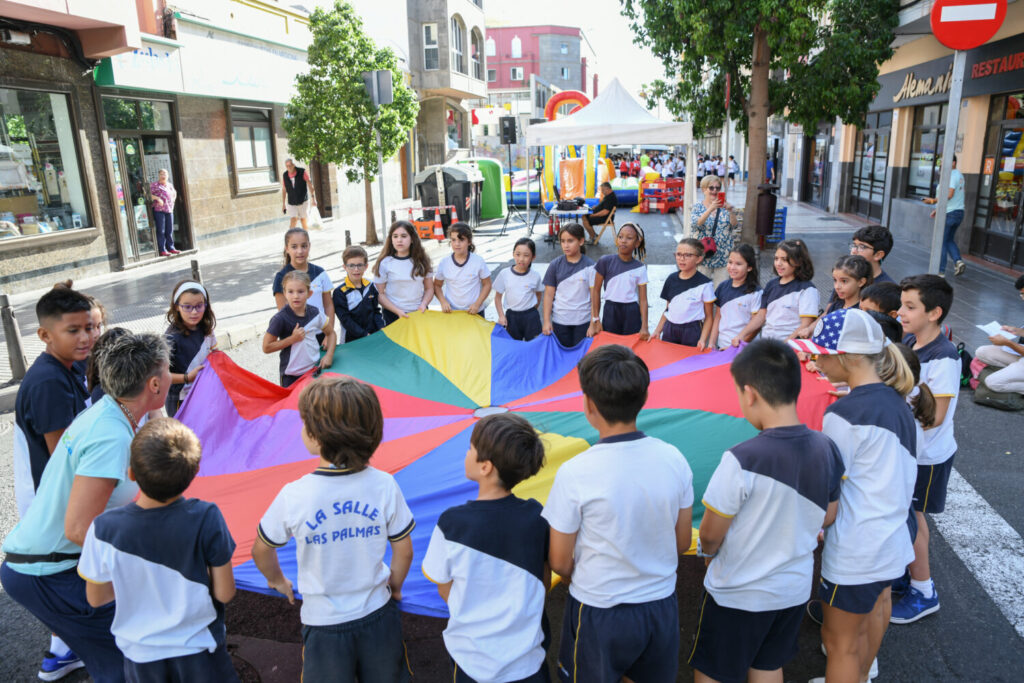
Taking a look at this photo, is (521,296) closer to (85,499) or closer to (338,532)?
(338,532)

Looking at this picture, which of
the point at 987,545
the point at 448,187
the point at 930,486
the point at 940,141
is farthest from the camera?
the point at 448,187

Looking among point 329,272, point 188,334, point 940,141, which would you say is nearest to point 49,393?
point 188,334

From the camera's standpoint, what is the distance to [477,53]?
3544 cm

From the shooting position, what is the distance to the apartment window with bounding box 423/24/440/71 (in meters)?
29.9

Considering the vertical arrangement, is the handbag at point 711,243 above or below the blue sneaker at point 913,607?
above

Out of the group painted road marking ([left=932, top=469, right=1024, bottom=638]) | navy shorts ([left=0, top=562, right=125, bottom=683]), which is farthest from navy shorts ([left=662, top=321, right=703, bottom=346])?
navy shorts ([left=0, top=562, right=125, bottom=683])

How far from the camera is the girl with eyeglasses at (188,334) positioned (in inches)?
183

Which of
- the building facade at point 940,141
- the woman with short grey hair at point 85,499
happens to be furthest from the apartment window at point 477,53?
the woman with short grey hair at point 85,499

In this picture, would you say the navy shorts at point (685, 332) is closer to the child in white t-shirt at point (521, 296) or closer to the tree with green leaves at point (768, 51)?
the child in white t-shirt at point (521, 296)

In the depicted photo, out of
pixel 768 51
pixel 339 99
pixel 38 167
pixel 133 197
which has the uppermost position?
pixel 768 51

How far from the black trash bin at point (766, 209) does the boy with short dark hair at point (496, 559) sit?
1386 centimetres

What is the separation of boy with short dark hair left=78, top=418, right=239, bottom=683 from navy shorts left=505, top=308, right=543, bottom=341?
14.1 feet

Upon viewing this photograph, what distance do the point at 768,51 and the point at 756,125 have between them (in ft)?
4.74

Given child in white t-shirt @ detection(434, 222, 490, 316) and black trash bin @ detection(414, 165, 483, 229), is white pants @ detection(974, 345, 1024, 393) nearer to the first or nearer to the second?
child in white t-shirt @ detection(434, 222, 490, 316)
